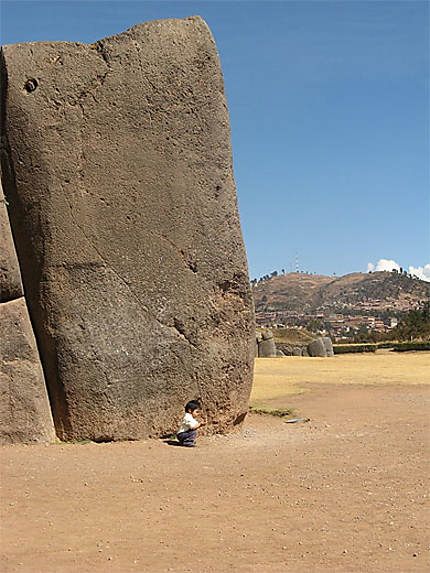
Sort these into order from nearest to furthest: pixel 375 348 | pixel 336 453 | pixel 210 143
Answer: pixel 336 453 < pixel 210 143 < pixel 375 348

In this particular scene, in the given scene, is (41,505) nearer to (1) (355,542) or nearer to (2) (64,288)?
(1) (355,542)

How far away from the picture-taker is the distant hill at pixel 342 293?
4323 inches

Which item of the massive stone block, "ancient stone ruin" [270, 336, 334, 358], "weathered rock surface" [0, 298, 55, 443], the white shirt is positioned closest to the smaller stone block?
"ancient stone ruin" [270, 336, 334, 358]

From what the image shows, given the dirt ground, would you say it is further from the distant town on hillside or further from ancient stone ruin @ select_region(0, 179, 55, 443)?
the distant town on hillside

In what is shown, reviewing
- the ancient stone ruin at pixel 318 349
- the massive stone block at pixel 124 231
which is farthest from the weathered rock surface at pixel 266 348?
the massive stone block at pixel 124 231

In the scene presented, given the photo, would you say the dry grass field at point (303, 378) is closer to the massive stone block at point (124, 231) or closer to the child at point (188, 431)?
the massive stone block at point (124, 231)

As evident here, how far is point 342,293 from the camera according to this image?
141750 millimetres


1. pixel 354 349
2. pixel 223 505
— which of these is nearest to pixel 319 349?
pixel 354 349

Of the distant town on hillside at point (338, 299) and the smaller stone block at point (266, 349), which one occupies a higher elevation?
the distant town on hillside at point (338, 299)

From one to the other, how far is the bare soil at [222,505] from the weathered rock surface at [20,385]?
29 cm

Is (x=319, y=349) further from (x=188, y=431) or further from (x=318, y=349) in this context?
(x=188, y=431)

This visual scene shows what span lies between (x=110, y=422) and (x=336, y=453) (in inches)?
94.0

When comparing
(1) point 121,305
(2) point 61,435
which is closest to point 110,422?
(2) point 61,435

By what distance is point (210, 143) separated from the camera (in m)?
8.20
